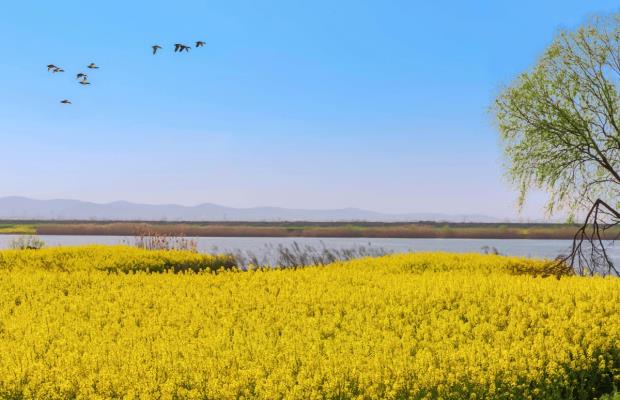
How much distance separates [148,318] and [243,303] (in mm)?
1345

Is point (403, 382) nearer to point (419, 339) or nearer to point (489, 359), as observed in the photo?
point (489, 359)

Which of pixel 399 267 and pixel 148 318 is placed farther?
pixel 399 267

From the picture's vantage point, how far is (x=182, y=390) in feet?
18.7

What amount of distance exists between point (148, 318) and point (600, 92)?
1580 centimetres

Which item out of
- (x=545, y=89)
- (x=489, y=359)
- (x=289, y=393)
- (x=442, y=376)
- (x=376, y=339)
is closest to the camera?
(x=289, y=393)

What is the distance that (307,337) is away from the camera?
7.39 meters

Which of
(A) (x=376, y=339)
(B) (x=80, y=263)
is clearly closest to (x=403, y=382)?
(A) (x=376, y=339)

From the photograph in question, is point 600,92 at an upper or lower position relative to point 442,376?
upper

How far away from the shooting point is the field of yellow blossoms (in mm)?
5945

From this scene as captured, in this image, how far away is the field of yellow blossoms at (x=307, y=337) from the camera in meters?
5.95

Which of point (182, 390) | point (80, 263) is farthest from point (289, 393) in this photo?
point (80, 263)

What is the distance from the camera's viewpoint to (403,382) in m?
5.83

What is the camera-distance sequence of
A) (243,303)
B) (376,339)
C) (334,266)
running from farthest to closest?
(334,266), (243,303), (376,339)

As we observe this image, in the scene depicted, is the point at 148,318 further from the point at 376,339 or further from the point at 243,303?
the point at 376,339
